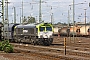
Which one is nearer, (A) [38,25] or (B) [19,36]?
(A) [38,25]

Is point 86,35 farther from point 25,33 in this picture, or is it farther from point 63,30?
point 25,33

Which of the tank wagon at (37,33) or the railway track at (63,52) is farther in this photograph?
the tank wagon at (37,33)

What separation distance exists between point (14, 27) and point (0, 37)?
3.06 m

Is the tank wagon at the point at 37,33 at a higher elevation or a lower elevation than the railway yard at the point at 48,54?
higher

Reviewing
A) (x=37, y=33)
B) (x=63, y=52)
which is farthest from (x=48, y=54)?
(x=37, y=33)

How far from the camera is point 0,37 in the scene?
51156mm

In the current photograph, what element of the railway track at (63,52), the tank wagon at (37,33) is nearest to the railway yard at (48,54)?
the railway track at (63,52)

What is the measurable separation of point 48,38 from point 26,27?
5.23 metres

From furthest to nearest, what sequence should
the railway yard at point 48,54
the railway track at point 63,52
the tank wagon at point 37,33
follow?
the tank wagon at point 37,33 < the railway track at point 63,52 < the railway yard at point 48,54

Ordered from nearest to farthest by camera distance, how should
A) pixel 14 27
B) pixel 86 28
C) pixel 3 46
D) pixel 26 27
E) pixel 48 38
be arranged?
pixel 3 46 → pixel 48 38 → pixel 26 27 → pixel 14 27 → pixel 86 28

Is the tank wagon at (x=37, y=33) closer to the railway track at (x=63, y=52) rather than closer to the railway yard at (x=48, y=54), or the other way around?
the railway yard at (x=48, y=54)

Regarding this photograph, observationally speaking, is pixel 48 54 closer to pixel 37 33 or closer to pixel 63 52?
pixel 63 52

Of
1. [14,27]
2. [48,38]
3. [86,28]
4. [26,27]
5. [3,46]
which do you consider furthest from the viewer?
[86,28]

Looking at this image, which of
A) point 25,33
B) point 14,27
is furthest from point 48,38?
point 14,27
